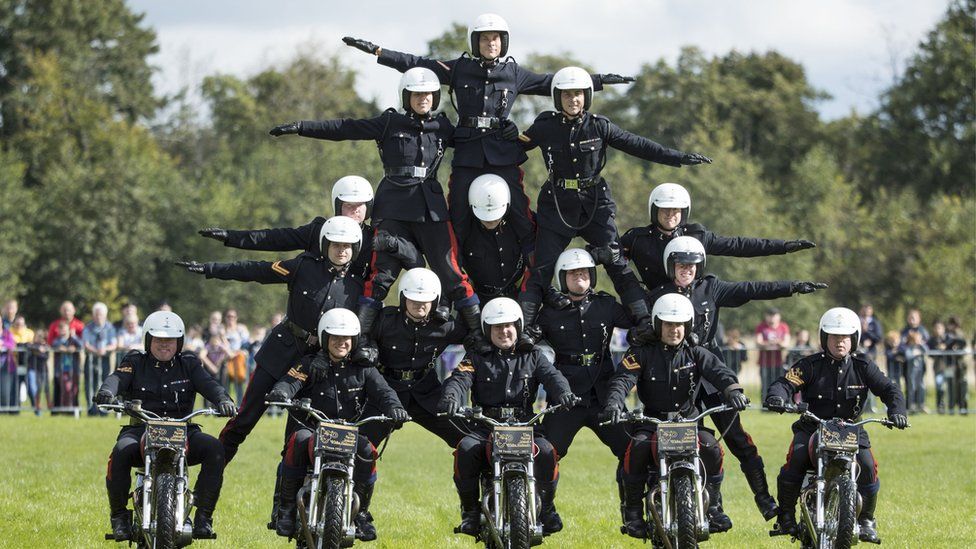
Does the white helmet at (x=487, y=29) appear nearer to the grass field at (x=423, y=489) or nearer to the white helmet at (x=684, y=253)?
the white helmet at (x=684, y=253)

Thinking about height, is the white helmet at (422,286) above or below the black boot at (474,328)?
above

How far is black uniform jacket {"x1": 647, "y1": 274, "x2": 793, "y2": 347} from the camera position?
14.3 meters

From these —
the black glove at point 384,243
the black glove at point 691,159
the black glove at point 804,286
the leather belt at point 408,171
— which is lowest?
the black glove at point 804,286

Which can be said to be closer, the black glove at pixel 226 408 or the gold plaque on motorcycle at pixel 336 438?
the gold plaque on motorcycle at pixel 336 438

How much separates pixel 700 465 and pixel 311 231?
13.8ft

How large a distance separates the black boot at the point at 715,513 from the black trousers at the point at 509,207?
295 cm

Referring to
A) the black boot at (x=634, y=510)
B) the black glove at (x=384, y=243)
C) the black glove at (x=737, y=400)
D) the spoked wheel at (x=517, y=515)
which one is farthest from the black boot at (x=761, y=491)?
the black glove at (x=384, y=243)

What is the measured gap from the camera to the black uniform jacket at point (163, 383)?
542 inches

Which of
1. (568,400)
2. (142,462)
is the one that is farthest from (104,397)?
(568,400)

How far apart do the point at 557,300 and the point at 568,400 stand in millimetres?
1559

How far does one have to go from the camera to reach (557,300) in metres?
14.4

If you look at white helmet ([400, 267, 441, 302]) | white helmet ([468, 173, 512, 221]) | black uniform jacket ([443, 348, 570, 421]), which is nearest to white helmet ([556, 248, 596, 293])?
white helmet ([468, 173, 512, 221])

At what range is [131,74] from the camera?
63.2 metres

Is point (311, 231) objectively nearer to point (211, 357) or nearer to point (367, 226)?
point (367, 226)
